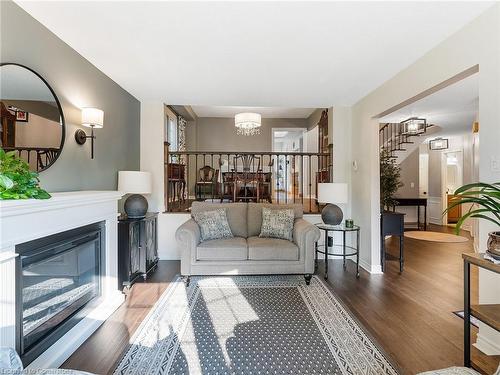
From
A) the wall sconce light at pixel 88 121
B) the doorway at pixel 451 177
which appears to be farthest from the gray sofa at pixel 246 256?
the doorway at pixel 451 177

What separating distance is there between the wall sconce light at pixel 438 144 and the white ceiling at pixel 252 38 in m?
5.06

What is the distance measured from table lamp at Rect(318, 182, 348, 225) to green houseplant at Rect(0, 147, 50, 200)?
127 inches

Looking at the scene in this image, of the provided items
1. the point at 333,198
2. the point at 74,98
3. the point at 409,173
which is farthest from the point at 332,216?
the point at 409,173

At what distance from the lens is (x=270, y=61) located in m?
2.89

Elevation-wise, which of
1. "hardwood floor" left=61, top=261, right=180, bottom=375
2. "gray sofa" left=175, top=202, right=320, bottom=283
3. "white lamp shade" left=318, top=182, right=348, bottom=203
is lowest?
"hardwood floor" left=61, top=261, right=180, bottom=375

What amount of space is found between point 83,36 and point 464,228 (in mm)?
8983

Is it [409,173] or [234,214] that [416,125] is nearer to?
[409,173]

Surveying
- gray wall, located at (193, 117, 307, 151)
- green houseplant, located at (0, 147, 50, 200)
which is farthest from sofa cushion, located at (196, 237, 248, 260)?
gray wall, located at (193, 117, 307, 151)

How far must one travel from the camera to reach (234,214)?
3959mm

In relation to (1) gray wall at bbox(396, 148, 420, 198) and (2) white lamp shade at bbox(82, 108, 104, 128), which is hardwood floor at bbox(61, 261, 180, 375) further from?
(1) gray wall at bbox(396, 148, 420, 198)

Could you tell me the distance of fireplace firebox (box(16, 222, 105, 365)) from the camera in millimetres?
1736

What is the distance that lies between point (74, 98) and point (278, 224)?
280cm

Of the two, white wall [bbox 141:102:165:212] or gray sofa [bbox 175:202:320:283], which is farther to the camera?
white wall [bbox 141:102:165:212]

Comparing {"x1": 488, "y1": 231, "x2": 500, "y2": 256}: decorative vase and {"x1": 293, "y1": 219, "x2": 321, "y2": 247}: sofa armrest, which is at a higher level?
{"x1": 488, "y1": 231, "x2": 500, "y2": 256}: decorative vase
